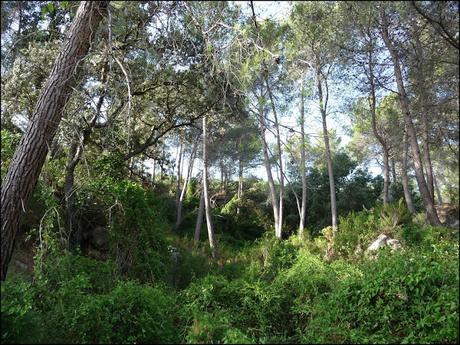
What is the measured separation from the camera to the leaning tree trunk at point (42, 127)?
162 inches

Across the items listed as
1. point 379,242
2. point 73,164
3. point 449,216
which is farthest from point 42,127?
point 449,216

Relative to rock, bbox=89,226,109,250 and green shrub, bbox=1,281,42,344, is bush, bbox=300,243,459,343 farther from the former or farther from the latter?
rock, bbox=89,226,109,250

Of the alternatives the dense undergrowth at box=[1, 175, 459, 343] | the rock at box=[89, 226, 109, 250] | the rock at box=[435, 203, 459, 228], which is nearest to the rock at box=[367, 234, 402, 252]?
the rock at box=[435, 203, 459, 228]

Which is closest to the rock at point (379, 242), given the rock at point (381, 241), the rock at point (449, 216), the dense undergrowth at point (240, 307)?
the rock at point (381, 241)

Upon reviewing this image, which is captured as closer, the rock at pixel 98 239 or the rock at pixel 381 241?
the rock at pixel 98 239

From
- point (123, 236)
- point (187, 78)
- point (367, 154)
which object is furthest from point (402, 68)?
point (367, 154)

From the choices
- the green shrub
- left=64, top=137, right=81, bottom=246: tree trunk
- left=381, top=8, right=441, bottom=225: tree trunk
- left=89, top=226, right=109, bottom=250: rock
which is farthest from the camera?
left=381, top=8, right=441, bottom=225: tree trunk

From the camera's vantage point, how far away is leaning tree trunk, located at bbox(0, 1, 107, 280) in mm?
4121

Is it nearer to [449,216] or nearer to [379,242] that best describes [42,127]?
[379,242]

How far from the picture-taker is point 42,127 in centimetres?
448

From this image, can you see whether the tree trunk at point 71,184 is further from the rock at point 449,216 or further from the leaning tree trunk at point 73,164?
the rock at point 449,216

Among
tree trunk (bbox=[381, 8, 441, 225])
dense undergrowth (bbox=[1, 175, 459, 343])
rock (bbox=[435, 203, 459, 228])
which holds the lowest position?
dense undergrowth (bbox=[1, 175, 459, 343])

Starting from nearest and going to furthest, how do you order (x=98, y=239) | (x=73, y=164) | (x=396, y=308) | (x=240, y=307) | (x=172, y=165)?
(x=396, y=308) < (x=240, y=307) < (x=73, y=164) < (x=98, y=239) < (x=172, y=165)

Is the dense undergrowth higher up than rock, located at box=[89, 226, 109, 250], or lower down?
lower down
